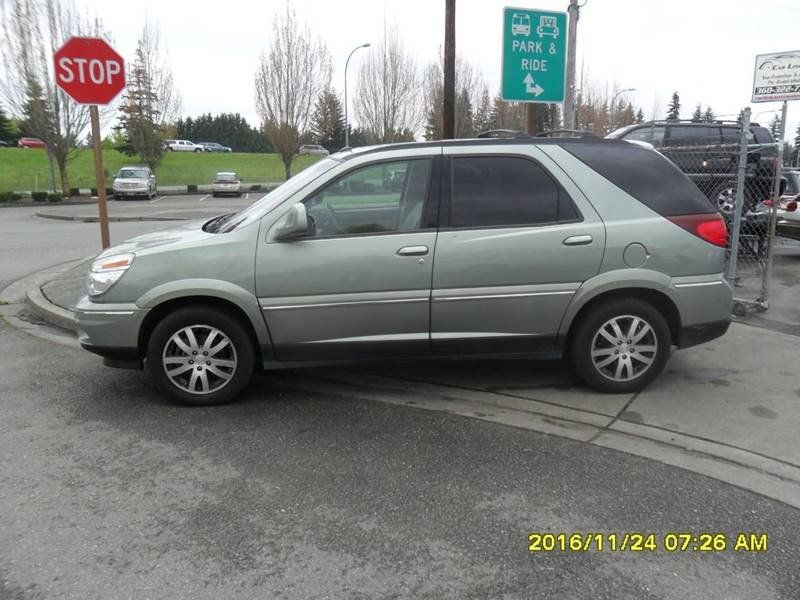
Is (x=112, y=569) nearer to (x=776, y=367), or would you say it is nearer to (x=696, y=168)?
(x=776, y=367)

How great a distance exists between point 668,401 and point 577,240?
1354mm

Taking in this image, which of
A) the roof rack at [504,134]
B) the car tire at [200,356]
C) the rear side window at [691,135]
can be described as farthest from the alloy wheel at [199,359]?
the rear side window at [691,135]

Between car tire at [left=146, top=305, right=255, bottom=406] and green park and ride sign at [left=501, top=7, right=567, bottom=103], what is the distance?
18.5 feet

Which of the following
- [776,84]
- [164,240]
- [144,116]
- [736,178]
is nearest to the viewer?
[164,240]

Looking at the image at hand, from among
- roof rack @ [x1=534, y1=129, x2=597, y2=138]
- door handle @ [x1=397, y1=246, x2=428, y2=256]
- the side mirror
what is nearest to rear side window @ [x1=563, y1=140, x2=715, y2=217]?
roof rack @ [x1=534, y1=129, x2=597, y2=138]

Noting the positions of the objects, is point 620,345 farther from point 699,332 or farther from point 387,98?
point 387,98

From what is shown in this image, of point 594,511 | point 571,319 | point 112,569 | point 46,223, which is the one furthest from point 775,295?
point 46,223

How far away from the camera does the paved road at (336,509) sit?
8.39ft

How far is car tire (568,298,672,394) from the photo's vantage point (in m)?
4.46

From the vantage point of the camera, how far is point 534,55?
8.38 metres

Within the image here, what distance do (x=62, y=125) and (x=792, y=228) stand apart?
2875 centimetres

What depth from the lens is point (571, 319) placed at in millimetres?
4434

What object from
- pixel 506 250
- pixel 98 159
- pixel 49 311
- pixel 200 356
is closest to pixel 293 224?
pixel 200 356

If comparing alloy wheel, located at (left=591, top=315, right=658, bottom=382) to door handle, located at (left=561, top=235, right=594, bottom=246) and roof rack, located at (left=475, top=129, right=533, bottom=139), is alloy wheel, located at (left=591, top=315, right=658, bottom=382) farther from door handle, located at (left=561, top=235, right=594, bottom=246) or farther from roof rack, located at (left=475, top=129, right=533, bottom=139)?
roof rack, located at (left=475, top=129, right=533, bottom=139)
